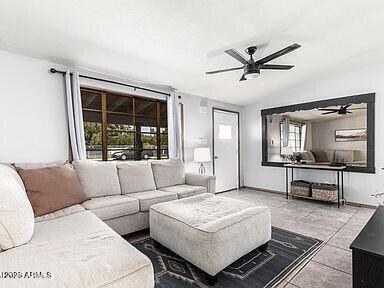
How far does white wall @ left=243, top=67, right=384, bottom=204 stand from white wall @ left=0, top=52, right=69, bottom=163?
4.27 m

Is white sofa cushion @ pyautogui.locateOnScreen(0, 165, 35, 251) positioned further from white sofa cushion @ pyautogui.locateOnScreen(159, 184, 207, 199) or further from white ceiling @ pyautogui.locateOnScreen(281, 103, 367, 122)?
white ceiling @ pyautogui.locateOnScreen(281, 103, 367, 122)

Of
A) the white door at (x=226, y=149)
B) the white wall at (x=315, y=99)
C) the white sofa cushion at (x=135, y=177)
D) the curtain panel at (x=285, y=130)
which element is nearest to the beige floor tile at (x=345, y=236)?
the white wall at (x=315, y=99)

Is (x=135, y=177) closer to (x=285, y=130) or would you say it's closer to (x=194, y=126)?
(x=194, y=126)

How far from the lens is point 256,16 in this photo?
2188mm

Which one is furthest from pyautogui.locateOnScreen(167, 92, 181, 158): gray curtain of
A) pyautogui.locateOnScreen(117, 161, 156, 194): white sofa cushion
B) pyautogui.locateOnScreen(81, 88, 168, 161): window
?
pyautogui.locateOnScreen(117, 161, 156, 194): white sofa cushion

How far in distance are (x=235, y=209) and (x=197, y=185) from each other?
1.43 meters

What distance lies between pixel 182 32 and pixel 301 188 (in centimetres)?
370

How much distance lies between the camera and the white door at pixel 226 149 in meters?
5.12

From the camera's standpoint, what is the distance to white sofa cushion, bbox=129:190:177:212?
2680 mm

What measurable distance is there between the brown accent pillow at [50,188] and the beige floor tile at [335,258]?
8.57 ft

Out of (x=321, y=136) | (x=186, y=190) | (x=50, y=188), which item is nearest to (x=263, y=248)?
(x=186, y=190)

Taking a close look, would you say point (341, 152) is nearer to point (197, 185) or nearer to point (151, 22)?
point (197, 185)

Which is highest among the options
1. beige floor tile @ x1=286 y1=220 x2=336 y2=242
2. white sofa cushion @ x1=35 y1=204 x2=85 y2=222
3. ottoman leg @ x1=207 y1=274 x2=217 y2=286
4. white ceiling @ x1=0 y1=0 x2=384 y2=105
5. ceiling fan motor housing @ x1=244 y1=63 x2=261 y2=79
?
white ceiling @ x1=0 y1=0 x2=384 y2=105

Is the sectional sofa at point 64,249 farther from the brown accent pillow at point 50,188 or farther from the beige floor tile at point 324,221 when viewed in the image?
the beige floor tile at point 324,221
